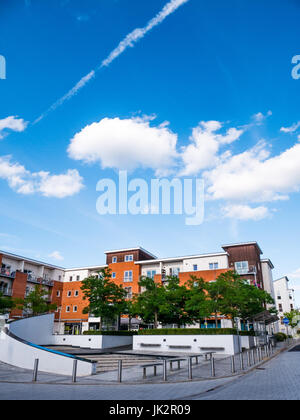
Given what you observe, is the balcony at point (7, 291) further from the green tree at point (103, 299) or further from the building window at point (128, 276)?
Result: the green tree at point (103, 299)

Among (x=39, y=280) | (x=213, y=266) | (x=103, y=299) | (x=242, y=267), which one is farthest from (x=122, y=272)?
(x=242, y=267)

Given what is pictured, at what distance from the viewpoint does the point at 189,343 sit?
1072 inches

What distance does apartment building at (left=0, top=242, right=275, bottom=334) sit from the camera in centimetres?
4675

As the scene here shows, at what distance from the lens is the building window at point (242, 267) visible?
47.1m

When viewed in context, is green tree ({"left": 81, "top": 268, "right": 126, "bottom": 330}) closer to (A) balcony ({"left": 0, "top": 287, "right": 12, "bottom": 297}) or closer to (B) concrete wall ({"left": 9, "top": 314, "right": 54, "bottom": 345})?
(B) concrete wall ({"left": 9, "top": 314, "right": 54, "bottom": 345})

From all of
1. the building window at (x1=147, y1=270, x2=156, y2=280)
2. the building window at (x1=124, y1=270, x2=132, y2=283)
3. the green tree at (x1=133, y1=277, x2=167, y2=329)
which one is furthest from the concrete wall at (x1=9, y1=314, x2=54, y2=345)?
the building window at (x1=147, y1=270, x2=156, y2=280)

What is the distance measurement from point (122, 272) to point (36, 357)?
38.6 meters

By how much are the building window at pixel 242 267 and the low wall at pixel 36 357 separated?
36520 mm

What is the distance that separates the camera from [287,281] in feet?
286

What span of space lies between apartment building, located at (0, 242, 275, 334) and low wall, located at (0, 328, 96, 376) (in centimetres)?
2940

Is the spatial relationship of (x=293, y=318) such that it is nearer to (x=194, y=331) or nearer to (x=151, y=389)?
(x=194, y=331)

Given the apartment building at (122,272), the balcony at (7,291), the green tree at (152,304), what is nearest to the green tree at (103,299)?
the green tree at (152,304)
